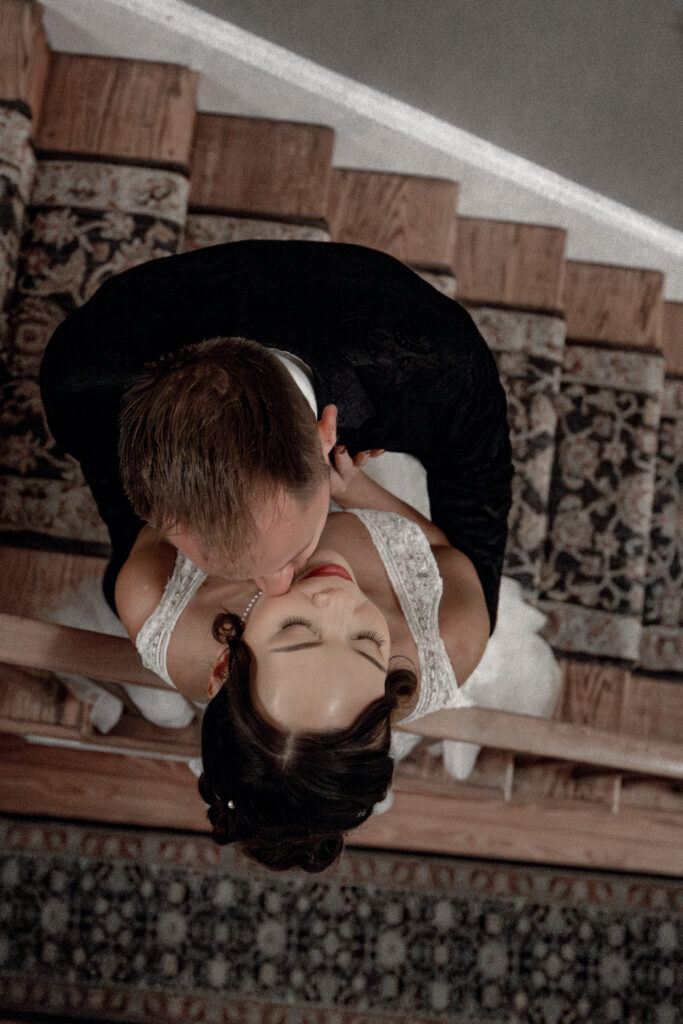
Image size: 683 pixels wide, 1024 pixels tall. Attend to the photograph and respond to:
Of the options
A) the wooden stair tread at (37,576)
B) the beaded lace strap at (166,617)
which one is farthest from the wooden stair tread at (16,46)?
the beaded lace strap at (166,617)

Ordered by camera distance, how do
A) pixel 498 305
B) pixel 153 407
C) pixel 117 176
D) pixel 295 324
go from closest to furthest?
1. pixel 153 407
2. pixel 295 324
3. pixel 117 176
4. pixel 498 305

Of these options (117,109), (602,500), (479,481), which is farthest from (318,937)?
(117,109)

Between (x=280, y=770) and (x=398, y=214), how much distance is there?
70.2 inches

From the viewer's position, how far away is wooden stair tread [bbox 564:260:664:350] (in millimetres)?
2705

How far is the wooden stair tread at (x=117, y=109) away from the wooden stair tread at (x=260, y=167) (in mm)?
127

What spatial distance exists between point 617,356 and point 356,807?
1923 millimetres

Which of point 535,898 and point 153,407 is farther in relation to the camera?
point 535,898

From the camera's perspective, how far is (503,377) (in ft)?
8.38

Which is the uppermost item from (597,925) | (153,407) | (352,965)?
(153,407)

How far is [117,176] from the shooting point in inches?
84.6

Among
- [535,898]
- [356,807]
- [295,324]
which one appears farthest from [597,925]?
[295,324]

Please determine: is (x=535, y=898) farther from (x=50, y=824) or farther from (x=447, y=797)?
(x=50, y=824)

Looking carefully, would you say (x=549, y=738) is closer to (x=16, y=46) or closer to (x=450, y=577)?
(x=450, y=577)

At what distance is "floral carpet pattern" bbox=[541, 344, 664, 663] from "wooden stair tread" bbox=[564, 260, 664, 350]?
2.2 inches
